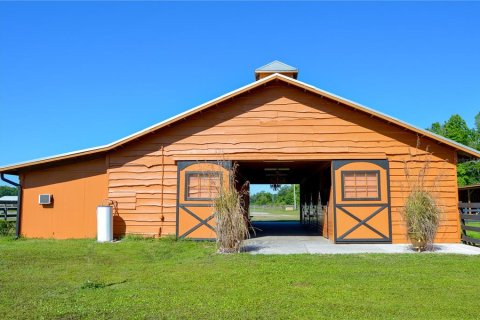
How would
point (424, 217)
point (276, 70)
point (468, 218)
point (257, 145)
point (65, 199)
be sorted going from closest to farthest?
1. point (424, 217)
2. point (468, 218)
3. point (257, 145)
4. point (65, 199)
5. point (276, 70)

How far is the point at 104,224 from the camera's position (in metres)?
12.2

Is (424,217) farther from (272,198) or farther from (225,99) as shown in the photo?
(272,198)

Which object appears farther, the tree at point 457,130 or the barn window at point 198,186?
the tree at point 457,130

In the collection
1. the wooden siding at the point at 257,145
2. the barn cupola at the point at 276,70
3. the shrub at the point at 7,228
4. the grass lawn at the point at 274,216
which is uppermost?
the barn cupola at the point at 276,70

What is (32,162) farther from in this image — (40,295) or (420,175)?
(420,175)

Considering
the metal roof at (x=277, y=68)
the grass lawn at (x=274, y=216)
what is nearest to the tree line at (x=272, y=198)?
the grass lawn at (x=274, y=216)

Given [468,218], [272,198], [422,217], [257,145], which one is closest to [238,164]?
[257,145]

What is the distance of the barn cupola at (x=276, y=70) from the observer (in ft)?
49.5

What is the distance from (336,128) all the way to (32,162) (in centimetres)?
920

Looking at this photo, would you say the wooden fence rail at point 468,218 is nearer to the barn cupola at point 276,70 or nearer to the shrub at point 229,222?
the shrub at point 229,222

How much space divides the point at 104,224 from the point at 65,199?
188cm

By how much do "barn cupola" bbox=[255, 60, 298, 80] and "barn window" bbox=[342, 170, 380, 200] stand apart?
4.61 metres

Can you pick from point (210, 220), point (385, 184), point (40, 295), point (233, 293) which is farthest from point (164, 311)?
point (385, 184)

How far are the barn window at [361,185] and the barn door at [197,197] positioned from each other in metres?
3.52
